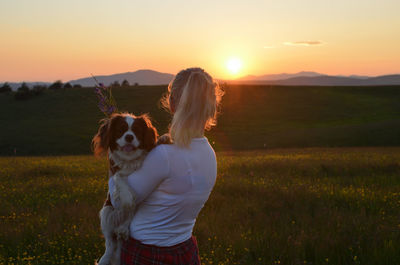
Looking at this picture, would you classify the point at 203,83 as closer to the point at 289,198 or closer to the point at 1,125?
the point at 289,198

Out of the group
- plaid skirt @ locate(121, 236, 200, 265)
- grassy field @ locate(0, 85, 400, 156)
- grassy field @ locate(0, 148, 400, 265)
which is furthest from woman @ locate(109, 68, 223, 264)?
grassy field @ locate(0, 85, 400, 156)

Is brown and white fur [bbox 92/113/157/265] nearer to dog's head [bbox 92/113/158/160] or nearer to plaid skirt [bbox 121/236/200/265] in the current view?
dog's head [bbox 92/113/158/160]

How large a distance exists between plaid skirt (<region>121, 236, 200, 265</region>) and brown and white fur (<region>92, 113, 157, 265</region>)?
0.12m

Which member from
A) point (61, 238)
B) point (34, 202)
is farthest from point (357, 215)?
point (34, 202)

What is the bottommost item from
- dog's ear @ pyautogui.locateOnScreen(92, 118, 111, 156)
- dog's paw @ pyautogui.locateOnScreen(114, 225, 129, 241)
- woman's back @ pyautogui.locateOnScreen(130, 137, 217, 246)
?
dog's paw @ pyautogui.locateOnScreen(114, 225, 129, 241)

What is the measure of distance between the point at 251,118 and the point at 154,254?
175ft

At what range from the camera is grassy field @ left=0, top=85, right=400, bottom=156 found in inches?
1395

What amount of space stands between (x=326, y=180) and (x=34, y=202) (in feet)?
27.8

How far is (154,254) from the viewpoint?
3.10m

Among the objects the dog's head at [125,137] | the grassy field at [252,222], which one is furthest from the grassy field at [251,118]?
the dog's head at [125,137]

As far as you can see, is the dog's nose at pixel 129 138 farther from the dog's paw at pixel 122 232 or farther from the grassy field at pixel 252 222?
the grassy field at pixel 252 222

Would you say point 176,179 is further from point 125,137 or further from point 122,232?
point 125,137

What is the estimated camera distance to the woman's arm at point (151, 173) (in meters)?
2.71

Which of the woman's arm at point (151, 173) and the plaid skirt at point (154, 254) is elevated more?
the woman's arm at point (151, 173)
